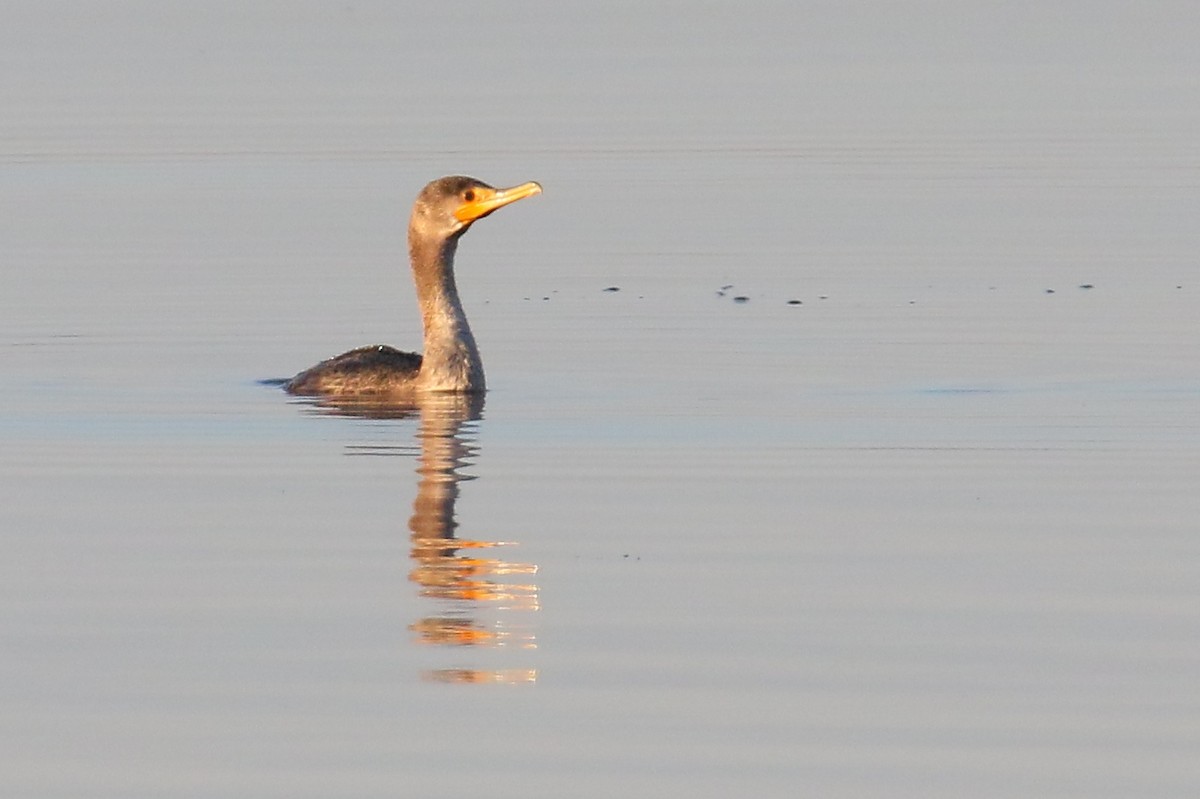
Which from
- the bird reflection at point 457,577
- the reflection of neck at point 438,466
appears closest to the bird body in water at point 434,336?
the reflection of neck at point 438,466

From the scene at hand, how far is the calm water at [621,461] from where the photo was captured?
876 centimetres

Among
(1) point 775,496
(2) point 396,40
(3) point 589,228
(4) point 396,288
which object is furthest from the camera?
(2) point 396,40

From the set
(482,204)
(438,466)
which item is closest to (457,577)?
(438,466)

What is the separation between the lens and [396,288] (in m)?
21.6

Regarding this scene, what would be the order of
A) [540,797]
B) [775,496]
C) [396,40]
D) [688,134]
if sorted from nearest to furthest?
1. [540,797]
2. [775,496]
3. [688,134]
4. [396,40]

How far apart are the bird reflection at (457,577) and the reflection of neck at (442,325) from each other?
1.89 metres

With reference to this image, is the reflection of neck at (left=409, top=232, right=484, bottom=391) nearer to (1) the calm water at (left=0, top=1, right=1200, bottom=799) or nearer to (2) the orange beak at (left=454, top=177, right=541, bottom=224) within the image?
(2) the orange beak at (left=454, top=177, right=541, bottom=224)

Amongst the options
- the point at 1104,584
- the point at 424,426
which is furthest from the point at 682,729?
the point at 424,426

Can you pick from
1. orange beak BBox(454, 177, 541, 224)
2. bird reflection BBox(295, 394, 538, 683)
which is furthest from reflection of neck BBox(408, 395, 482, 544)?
orange beak BBox(454, 177, 541, 224)

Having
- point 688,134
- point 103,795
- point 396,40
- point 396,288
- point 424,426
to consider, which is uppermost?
point 396,40

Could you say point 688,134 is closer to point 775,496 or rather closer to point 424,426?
point 424,426

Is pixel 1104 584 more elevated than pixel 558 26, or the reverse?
pixel 558 26

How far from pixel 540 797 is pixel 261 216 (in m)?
17.2

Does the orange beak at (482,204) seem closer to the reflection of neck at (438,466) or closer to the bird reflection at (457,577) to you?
the reflection of neck at (438,466)
